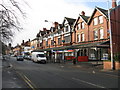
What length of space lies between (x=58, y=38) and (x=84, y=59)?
1853 centimetres

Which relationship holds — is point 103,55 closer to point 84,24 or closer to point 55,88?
point 84,24

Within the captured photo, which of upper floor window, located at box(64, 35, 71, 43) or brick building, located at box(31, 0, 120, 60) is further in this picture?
upper floor window, located at box(64, 35, 71, 43)

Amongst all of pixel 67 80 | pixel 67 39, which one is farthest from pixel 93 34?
pixel 67 80

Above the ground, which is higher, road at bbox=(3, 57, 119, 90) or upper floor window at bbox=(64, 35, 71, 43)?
upper floor window at bbox=(64, 35, 71, 43)

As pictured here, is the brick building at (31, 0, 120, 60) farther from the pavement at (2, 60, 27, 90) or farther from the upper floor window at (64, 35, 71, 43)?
the pavement at (2, 60, 27, 90)

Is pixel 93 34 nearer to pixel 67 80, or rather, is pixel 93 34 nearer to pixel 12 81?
pixel 67 80

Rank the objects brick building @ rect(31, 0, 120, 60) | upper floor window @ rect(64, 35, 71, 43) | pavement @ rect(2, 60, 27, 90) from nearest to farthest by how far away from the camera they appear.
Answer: pavement @ rect(2, 60, 27, 90) → brick building @ rect(31, 0, 120, 60) → upper floor window @ rect(64, 35, 71, 43)

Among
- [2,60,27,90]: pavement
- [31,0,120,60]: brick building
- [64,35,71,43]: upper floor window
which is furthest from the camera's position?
[64,35,71,43]: upper floor window

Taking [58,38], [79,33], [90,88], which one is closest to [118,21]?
[79,33]

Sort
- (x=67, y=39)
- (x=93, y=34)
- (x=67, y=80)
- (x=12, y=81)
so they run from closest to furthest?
(x=12, y=81) → (x=67, y=80) → (x=93, y=34) → (x=67, y=39)

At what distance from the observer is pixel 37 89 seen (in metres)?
8.19

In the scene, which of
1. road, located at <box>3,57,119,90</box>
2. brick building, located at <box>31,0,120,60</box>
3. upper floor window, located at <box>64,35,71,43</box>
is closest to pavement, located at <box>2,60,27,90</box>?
road, located at <box>3,57,119,90</box>

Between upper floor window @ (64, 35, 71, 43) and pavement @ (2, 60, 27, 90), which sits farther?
upper floor window @ (64, 35, 71, 43)

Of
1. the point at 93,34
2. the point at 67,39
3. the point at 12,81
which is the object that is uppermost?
the point at 93,34
